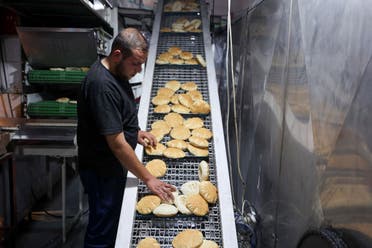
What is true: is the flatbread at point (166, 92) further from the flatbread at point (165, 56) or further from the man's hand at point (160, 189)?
the man's hand at point (160, 189)

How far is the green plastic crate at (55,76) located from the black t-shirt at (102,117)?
66.3 inches

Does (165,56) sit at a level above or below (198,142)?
above

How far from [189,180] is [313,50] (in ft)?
3.03

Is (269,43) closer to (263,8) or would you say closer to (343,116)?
(263,8)

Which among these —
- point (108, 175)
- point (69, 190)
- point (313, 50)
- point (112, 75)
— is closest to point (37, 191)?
point (69, 190)

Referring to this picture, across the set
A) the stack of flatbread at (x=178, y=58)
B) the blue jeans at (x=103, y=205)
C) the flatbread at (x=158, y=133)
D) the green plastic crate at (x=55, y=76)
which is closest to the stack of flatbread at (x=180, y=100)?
the flatbread at (x=158, y=133)

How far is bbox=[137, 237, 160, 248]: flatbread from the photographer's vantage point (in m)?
1.26

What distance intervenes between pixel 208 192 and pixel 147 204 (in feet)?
1.04

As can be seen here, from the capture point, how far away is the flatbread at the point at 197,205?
1453 millimetres

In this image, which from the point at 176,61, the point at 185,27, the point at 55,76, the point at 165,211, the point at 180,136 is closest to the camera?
the point at 165,211

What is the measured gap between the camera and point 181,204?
1488 millimetres

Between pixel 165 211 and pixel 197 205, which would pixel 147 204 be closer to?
pixel 165 211

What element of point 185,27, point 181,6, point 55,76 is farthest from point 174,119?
point 55,76

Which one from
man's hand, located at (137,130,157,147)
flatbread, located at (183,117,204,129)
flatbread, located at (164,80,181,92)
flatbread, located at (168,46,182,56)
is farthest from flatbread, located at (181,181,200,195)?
flatbread, located at (168,46,182,56)
